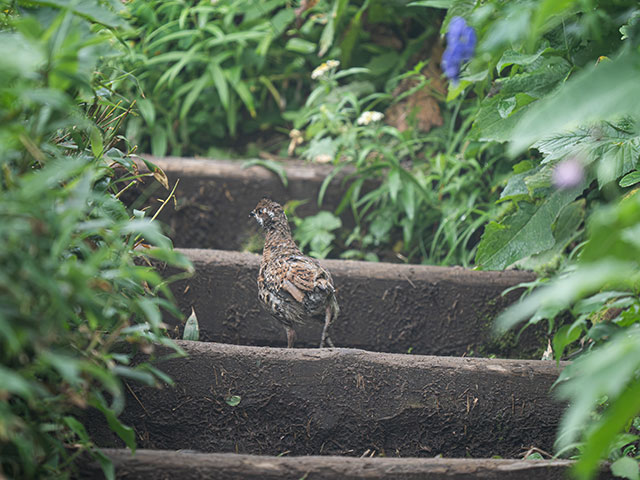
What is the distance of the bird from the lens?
2680 mm

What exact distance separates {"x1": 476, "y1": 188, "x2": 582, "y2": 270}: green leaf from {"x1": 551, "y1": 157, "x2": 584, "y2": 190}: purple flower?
Answer: 0.05 metres

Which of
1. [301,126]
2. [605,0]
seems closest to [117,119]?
[605,0]

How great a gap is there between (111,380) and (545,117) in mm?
1032

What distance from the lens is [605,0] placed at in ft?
7.30

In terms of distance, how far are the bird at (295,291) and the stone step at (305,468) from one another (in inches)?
36.6

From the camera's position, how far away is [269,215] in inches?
123

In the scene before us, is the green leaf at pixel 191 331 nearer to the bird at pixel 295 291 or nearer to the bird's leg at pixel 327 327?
the bird at pixel 295 291

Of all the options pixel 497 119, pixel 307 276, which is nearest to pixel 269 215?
pixel 307 276

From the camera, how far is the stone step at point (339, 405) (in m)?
2.17

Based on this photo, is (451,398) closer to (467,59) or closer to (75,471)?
(75,471)

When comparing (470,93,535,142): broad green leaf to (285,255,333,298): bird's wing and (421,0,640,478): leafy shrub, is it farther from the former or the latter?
(285,255,333,298): bird's wing

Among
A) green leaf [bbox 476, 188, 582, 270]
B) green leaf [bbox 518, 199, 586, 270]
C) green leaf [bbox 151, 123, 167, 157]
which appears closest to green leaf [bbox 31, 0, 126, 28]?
green leaf [bbox 476, 188, 582, 270]

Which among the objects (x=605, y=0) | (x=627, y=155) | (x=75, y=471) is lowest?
(x=75, y=471)

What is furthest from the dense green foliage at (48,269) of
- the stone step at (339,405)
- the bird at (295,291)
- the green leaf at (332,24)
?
the green leaf at (332,24)
